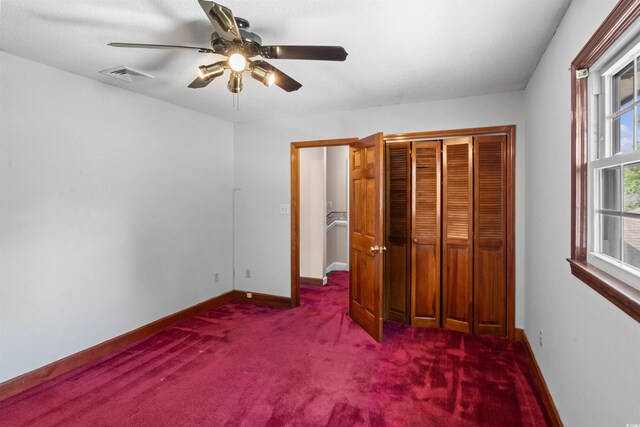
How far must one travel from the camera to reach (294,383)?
241 cm

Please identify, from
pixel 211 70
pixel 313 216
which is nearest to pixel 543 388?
pixel 211 70

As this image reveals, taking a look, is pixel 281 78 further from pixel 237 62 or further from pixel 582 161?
pixel 582 161

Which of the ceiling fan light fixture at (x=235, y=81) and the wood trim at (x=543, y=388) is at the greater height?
the ceiling fan light fixture at (x=235, y=81)

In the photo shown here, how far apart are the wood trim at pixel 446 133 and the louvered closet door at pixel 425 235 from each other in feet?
0.34

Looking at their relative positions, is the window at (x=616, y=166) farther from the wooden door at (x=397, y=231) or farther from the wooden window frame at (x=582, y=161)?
the wooden door at (x=397, y=231)

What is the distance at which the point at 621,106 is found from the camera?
1.37 meters

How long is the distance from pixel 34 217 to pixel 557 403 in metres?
3.66

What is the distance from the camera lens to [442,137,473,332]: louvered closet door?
322 cm

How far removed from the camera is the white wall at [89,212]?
7.67ft

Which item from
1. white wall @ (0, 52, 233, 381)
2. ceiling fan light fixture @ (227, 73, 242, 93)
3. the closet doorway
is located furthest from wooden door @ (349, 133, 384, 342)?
white wall @ (0, 52, 233, 381)

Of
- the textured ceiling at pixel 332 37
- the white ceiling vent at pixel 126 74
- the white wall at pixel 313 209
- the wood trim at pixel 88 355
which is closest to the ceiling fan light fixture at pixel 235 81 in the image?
the textured ceiling at pixel 332 37

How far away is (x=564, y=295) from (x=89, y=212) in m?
3.46

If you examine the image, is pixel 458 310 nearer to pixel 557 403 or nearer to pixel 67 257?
pixel 557 403

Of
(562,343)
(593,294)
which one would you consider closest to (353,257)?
(562,343)
